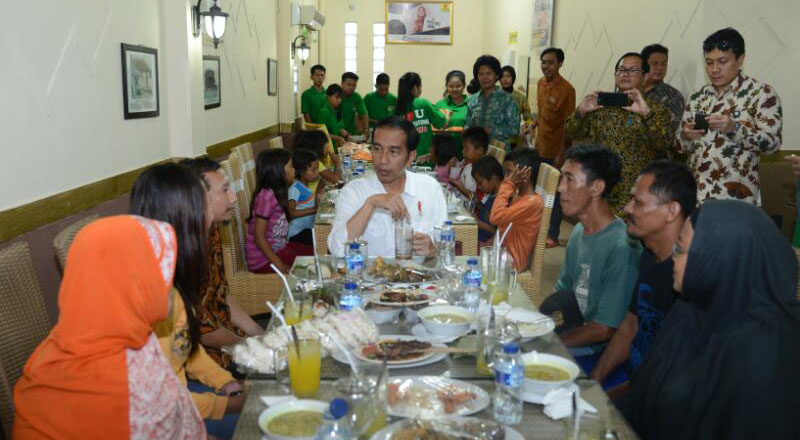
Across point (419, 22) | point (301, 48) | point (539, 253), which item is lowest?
point (539, 253)

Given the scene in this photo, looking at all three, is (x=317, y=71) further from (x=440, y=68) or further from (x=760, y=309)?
(x=760, y=309)

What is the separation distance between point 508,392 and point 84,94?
8.96 feet

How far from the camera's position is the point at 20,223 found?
106 inches

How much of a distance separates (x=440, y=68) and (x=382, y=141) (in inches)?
428

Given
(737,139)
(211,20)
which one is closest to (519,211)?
(737,139)

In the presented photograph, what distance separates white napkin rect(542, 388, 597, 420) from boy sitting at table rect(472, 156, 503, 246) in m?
2.81

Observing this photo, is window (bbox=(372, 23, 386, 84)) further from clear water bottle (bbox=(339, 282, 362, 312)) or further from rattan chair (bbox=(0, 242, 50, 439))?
rattan chair (bbox=(0, 242, 50, 439))

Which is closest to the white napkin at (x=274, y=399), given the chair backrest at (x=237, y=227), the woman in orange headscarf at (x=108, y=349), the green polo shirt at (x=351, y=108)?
the woman in orange headscarf at (x=108, y=349)

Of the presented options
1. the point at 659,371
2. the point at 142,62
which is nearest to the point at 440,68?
the point at 142,62

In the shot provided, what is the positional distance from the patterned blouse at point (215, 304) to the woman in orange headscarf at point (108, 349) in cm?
77

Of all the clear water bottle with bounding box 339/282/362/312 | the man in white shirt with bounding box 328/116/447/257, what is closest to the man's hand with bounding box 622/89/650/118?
the man in white shirt with bounding box 328/116/447/257

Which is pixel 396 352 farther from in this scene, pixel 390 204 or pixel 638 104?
pixel 638 104

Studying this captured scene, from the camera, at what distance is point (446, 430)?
133cm

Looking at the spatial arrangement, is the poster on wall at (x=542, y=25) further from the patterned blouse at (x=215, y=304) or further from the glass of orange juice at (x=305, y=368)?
the glass of orange juice at (x=305, y=368)
